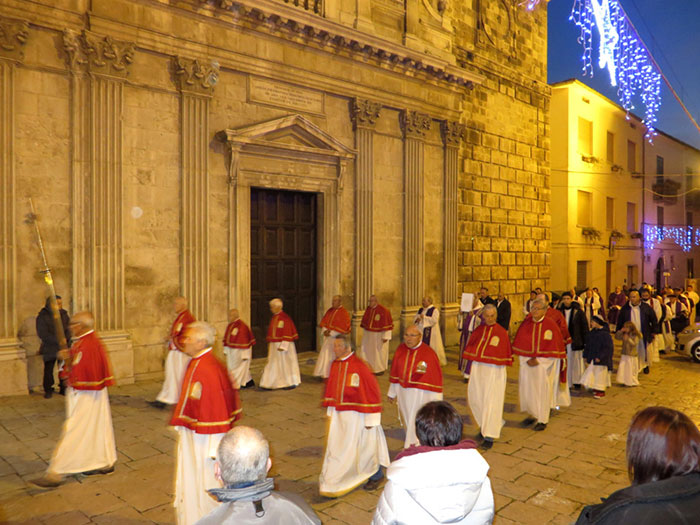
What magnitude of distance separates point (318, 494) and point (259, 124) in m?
8.48

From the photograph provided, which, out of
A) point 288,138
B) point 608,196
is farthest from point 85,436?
point 608,196

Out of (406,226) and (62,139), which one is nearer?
(62,139)

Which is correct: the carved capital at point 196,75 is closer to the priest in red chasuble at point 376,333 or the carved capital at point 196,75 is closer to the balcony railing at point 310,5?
the balcony railing at point 310,5

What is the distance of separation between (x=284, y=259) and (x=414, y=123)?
536 centimetres

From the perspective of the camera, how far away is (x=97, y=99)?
10.1 m

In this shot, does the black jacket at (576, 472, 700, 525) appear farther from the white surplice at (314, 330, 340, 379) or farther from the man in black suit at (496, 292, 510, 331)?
the man in black suit at (496, 292, 510, 331)

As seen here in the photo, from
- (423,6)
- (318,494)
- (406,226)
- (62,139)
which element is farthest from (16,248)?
(423,6)

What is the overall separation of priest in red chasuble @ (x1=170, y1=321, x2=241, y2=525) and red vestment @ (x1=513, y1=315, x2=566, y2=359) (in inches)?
201

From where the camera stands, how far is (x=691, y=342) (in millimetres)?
14141

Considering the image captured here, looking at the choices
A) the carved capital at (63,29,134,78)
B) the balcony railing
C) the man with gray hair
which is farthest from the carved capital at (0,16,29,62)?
the man with gray hair

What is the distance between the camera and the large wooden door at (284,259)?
12.9 metres

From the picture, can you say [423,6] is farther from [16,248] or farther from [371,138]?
[16,248]

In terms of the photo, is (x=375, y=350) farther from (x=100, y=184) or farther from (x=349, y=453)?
(x=349, y=453)

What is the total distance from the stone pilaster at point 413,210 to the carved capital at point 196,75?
5.66 m
